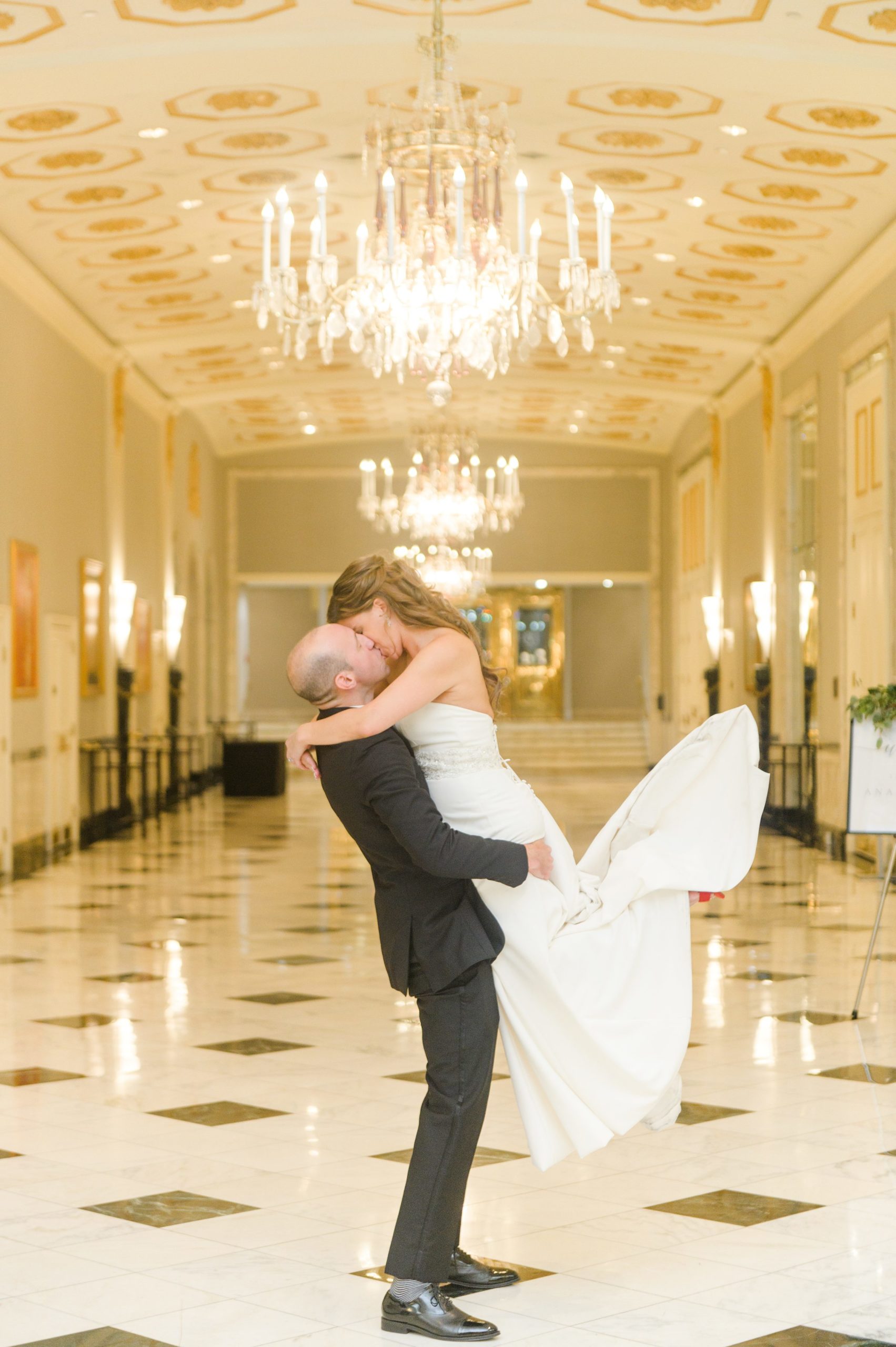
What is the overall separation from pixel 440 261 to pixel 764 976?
3836 millimetres

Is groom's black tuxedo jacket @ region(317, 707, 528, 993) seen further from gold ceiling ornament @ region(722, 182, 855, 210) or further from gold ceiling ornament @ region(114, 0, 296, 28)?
gold ceiling ornament @ region(722, 182, 855, 210)

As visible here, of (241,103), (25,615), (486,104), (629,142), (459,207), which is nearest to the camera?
(459,207)

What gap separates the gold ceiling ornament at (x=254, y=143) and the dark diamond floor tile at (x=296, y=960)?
5250 mm

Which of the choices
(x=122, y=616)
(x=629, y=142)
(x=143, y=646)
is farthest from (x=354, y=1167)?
(x=143, y=646)

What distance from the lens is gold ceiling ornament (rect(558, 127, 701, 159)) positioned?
388 inches

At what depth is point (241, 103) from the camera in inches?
368

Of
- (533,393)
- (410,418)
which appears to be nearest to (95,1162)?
(533,393)

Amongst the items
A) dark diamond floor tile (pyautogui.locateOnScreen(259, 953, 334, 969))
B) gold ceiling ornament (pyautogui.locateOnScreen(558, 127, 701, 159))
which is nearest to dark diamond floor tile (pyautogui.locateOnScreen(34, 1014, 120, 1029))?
dark diamond floor tile (pyautogui.locateOnScreen(259, 953, 334, 969))

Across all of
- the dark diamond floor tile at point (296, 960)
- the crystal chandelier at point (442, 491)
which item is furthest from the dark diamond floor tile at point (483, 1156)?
the crystal chandelier at point (442, 491)

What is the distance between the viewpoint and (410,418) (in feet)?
77.0

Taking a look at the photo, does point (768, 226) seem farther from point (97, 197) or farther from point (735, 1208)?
point (735, 1208)

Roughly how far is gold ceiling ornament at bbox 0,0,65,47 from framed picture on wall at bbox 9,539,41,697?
470 cm

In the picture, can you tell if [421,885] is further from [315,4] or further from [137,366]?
[137,366]

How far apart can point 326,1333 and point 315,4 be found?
268 inches
